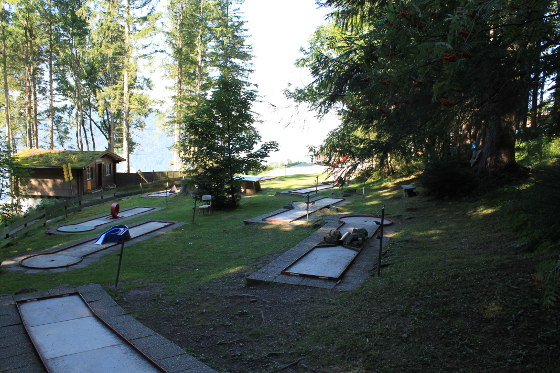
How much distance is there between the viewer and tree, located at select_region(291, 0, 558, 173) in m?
3.93

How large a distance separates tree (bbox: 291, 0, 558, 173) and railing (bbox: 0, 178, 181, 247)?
1155 cm

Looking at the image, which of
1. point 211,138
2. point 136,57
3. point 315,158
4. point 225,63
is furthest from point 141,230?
point 225,63

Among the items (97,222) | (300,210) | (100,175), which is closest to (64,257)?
(97,222)

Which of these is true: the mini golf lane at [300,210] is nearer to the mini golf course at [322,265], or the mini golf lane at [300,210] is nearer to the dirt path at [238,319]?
the mini golf course at [322,265]

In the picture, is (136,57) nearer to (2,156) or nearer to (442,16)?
(2,156)

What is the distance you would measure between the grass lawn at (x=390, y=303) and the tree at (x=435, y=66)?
1.64 meters

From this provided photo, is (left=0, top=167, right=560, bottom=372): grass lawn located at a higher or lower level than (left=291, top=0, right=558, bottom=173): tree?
lower

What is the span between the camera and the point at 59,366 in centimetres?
427

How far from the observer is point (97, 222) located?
54.9 ft

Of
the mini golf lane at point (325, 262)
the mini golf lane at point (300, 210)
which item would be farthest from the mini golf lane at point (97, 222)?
the mini golf lane at point (325, 262)

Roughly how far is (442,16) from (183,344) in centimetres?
553

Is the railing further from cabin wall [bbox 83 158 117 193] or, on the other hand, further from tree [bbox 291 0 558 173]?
tree [bbox 291 0 558 173]

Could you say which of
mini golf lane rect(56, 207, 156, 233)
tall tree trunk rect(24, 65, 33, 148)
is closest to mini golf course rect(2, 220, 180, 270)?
mini golf lane rect(56, 207, 156, 233)

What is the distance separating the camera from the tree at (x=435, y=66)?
3.93 metres
